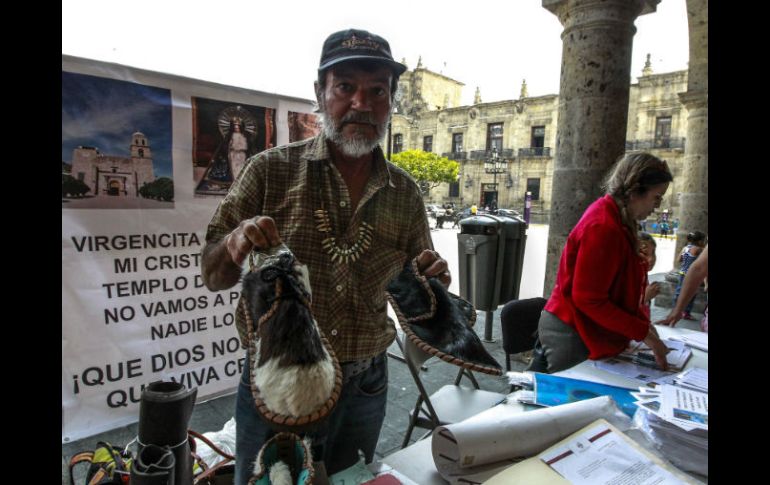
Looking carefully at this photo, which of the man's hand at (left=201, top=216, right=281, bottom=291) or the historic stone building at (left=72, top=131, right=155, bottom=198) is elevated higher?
the historic stone building at (left=72, top=131, right=155, bottom=198)

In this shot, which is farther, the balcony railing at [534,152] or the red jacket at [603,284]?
the balcony railing at [534,152]

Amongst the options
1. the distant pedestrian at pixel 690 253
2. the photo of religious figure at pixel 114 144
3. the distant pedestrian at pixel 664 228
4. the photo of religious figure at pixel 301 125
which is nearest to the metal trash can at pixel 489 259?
the photo of religious figure at pixel 301 125

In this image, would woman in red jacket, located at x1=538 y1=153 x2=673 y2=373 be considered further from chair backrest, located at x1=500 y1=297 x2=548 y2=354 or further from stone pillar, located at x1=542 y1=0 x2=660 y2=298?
stone pillar, located at x1=542 y1=0 x2=660 y2=298

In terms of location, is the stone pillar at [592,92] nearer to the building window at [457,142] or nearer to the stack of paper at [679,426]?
the stack of paper at [679,426]

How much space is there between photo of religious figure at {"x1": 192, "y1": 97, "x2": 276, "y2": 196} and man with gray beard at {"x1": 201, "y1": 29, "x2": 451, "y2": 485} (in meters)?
2.02

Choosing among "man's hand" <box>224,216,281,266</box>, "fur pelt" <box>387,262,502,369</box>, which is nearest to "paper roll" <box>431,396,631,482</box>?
"fur pelt" <box>387,262,502,369</box>

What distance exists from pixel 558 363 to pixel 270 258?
2027 mm

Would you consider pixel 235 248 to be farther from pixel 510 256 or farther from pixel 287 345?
pixel 510 256

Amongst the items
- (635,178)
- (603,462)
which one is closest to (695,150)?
(635,178)

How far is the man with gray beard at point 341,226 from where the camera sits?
148cm

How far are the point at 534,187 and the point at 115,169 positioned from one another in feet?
135

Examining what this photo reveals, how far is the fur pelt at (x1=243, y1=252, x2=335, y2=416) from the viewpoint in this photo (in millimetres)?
923

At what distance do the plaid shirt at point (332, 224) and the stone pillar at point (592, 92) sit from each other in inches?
115
